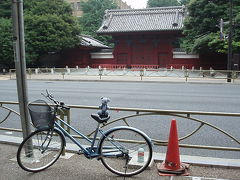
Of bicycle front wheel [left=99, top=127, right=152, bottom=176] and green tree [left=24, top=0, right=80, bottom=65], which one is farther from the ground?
green tree [left=24, top=0, right=80, bottom=65]

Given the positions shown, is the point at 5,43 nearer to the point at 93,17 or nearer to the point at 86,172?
the point at 93,17

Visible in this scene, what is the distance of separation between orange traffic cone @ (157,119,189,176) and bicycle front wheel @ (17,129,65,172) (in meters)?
1.72

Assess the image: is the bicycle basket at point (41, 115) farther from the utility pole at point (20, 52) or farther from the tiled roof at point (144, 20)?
the tiled roof at point (144, 20)

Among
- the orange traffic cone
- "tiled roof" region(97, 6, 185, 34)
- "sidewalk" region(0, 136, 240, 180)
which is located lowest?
"sidewalk" region(0, 136, 240, 180)

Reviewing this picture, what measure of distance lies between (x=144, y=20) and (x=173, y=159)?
1331 inches

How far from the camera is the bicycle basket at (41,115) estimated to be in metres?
4.33

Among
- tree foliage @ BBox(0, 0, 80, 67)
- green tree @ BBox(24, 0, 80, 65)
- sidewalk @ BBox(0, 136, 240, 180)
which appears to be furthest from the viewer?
green tree @ BBox(24, 0, 80, 65)

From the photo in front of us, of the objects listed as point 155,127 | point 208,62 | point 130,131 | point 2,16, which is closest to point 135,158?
point 130,131

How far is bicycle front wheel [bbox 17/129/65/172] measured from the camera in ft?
14.6

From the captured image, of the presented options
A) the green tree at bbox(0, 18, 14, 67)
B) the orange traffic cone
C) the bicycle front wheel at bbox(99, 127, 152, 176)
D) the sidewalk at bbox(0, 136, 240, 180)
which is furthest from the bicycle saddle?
the green tree at bbox(0, 18, 14, 67)

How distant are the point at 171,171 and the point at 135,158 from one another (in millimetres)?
629

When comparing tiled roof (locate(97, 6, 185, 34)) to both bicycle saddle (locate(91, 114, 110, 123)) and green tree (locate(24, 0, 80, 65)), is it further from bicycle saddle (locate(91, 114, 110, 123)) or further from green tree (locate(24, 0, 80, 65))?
bicycle saddle (locate(91, 114, 110, 123))

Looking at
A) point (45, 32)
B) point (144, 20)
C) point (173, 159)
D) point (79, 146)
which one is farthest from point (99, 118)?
point (144, 20)

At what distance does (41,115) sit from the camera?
434 centimetres
